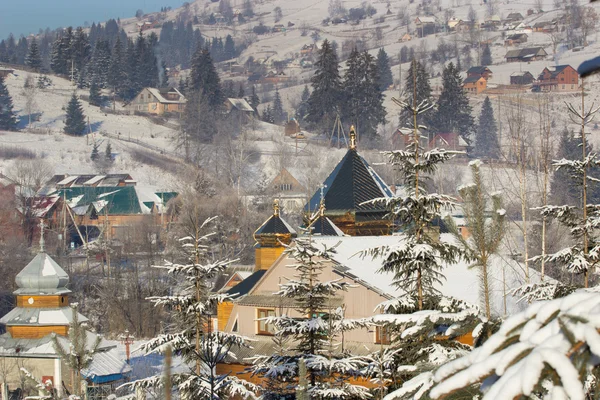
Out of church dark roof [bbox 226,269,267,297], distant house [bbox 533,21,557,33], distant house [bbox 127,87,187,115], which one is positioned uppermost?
distant house [bbox 533,21,557,33]

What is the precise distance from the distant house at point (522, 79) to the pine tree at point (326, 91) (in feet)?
154

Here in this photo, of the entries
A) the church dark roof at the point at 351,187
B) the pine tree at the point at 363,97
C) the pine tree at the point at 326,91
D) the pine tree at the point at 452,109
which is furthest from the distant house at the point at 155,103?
the church dark roof at the point at 351,187

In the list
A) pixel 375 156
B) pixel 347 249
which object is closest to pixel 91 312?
pixel 347 249

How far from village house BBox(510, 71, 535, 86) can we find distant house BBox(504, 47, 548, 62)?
785 inches

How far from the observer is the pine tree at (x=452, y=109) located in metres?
94.4

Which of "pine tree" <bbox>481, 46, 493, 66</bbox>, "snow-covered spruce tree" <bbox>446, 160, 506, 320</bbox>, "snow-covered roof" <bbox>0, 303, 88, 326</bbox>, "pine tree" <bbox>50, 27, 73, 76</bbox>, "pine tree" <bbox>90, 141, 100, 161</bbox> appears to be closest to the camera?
"snow-covered spruce tree" <bbox>446, 160, 506, 320</bbox>

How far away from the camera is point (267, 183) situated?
253 feet

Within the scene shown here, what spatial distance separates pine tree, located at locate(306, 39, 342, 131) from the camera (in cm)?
9438

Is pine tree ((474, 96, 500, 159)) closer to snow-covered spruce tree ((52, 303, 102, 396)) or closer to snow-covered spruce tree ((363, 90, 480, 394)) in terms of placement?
snow-covered spruce tree ((363, 90, 480, 394))

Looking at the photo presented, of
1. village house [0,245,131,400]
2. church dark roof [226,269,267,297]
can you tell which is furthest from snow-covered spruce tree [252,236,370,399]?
church dark roof [226,269,267,297]

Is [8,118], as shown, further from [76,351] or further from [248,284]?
[76,351]

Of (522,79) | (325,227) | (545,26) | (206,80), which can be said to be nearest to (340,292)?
(325,227)

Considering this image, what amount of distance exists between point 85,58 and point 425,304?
11698 cm

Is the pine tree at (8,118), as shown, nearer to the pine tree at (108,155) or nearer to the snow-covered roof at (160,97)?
the pine tree at (108,155)
